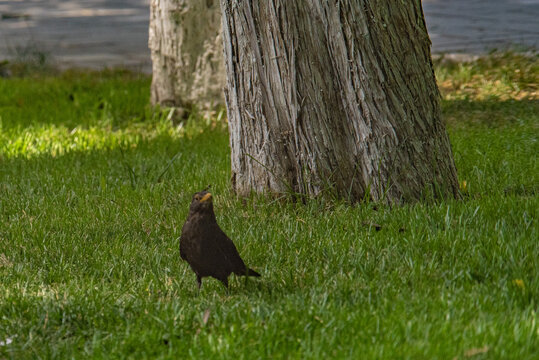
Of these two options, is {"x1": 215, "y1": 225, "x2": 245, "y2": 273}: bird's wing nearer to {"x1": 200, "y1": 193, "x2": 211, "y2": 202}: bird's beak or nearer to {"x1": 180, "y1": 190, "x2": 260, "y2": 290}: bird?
{"x1": 180, "y1": 190, "x2": 260, "y2": 290}: bird

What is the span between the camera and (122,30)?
1197 cm

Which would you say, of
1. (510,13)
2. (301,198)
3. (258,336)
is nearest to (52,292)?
(258,336)

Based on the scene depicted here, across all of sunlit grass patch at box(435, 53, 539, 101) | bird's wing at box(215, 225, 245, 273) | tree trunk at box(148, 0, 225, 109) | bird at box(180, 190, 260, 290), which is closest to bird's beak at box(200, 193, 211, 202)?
bird at box(180, 190, 260, 290)

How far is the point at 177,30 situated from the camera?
7.45m

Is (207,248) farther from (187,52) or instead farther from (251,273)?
(187,52)

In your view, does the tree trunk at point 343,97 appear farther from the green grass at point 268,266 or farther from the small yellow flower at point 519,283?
the small yellow flower at point 519,283

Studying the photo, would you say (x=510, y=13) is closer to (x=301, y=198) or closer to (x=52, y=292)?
A: (x=301, y=198)

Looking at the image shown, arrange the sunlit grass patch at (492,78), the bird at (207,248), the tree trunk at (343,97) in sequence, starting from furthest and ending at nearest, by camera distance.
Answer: the sunlit grass patch at (492,78) → the tree trunk at (343,97) → the bird at (207,248)

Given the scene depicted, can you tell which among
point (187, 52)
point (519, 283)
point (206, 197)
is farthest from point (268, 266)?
point (187, 52)

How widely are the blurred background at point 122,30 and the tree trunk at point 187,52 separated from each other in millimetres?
2188

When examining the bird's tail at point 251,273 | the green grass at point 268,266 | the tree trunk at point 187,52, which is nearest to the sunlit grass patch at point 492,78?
the green grass at point 268,266

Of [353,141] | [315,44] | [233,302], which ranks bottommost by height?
[233,302]

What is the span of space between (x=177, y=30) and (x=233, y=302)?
4847 mm

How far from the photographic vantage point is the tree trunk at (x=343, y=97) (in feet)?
13.8
